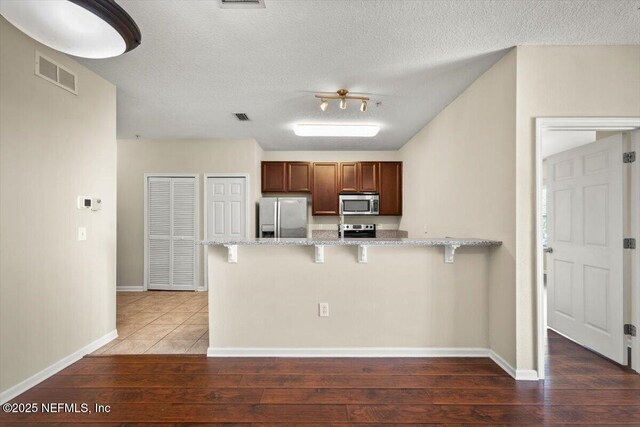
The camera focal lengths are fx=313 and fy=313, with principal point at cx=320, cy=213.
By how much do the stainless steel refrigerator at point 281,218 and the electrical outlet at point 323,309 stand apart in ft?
8.22

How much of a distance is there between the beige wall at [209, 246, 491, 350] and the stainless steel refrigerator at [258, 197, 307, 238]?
8.02 feet

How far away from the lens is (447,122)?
11.9 ft

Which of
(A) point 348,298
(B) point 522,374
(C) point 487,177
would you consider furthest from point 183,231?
(B) point 522,374

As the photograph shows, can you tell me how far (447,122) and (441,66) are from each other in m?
1.04

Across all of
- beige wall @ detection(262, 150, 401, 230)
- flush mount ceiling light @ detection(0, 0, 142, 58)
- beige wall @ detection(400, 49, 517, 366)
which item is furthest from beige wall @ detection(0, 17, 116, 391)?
beige wall @ detection(400, 49, 517, 366)

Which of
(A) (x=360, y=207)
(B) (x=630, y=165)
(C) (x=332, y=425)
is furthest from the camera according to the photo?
(A) (x=360, y=207)

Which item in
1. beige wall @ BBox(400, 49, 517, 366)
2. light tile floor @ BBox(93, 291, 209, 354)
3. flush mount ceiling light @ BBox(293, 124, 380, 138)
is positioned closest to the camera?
beige wall @ BBox(400, 49, 517, 366)

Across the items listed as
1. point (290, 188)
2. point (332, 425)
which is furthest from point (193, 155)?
point (332, 425)

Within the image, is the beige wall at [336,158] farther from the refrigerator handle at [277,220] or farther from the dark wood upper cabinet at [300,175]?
the refrigerator handle at [277,220]

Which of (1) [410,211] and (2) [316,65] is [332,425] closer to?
(2) [316,65]

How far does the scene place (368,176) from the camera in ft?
18.7

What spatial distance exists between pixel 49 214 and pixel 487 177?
3.63 meters

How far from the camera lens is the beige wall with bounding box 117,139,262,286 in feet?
16.8

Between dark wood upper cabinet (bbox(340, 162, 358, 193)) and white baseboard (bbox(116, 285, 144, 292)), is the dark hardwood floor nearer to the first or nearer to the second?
white baseboard (bbox(116, 285, 144, 292))
